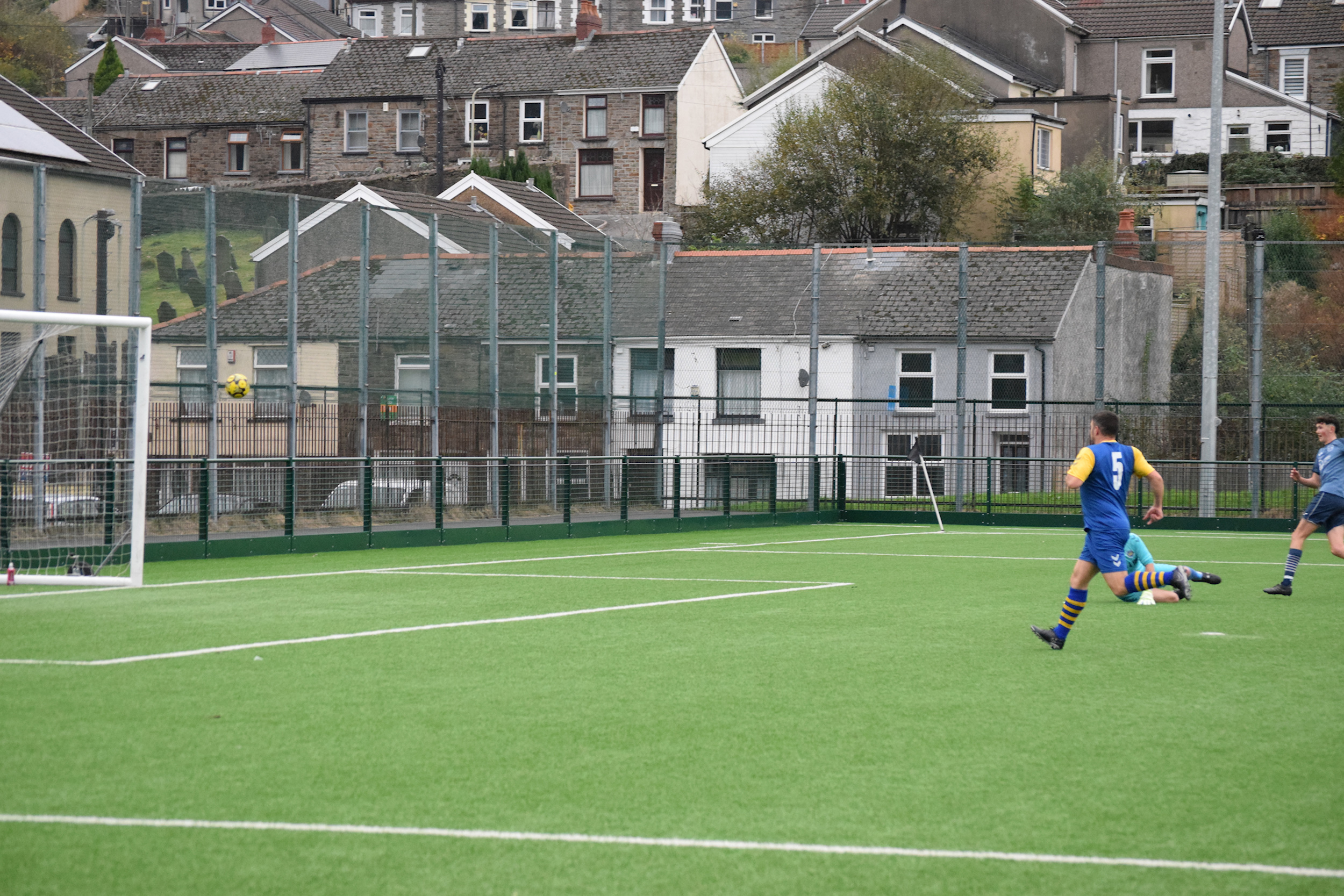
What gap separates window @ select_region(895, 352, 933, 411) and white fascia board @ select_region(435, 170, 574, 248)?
14775mm

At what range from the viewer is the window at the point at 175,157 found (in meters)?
62.1

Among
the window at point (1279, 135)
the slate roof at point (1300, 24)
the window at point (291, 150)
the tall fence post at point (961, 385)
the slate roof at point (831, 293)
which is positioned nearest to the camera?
the tall fence post at point (961, 385)

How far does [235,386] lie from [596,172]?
39.7m

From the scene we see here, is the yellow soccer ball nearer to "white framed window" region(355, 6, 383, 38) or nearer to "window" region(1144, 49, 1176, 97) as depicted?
"window" region(1144, 49, 1176, 97)

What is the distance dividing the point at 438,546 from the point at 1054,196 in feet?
98.2

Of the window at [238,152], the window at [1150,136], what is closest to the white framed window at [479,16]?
the window at [238,152]

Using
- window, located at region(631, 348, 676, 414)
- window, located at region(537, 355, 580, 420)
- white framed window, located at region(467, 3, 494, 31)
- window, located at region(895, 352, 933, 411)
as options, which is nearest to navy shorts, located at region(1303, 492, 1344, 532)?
window, located at region(537, 355, 580, 420)

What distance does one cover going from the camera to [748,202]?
160ft

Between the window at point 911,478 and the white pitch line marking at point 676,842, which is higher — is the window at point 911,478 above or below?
above

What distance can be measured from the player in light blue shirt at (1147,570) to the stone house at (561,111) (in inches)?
1685

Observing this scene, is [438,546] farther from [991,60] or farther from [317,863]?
[991,60]

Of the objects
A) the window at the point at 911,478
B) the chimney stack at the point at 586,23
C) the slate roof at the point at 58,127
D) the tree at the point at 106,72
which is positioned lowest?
the window at the point at 911,478

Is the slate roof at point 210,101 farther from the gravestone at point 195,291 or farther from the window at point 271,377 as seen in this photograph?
the gravestone at point 195,291

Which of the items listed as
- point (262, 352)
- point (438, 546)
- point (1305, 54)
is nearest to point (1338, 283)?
point (438, 546)
